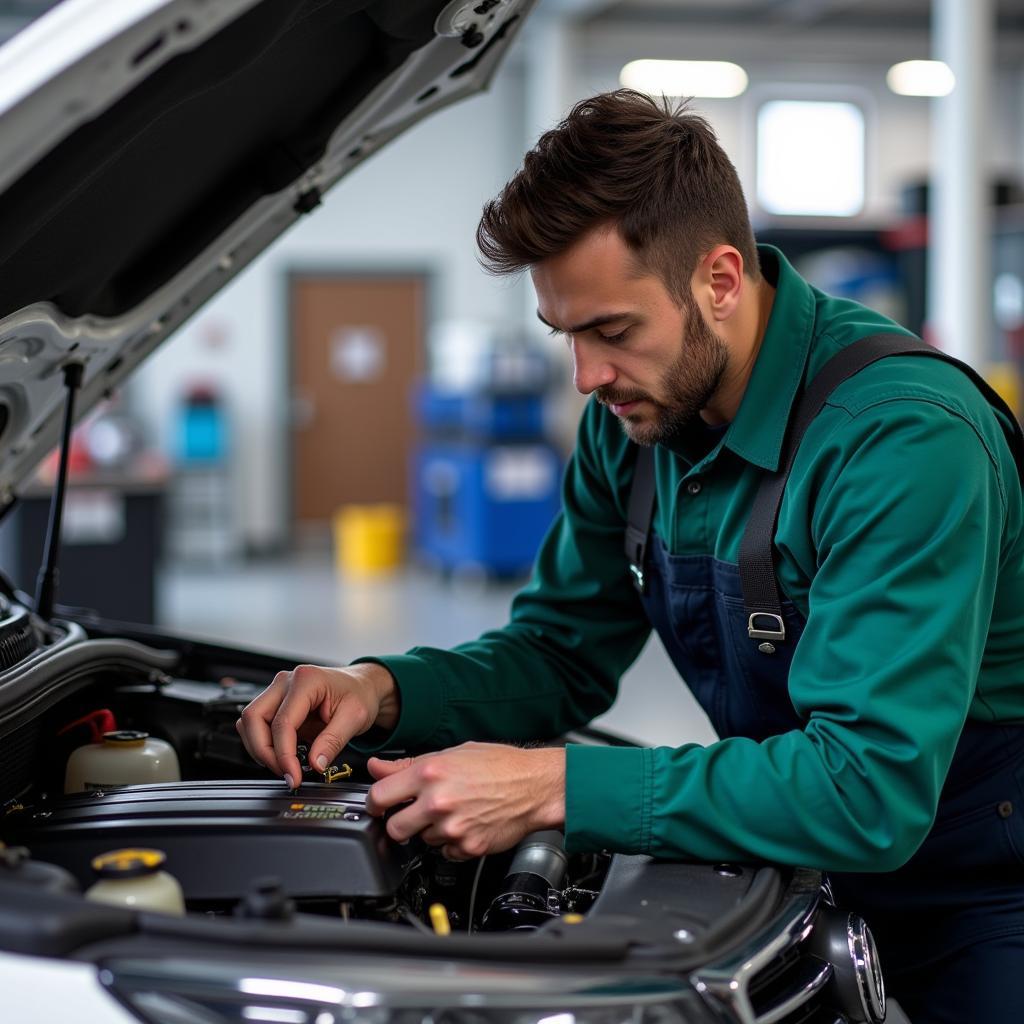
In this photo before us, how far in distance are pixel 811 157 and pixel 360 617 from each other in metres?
5.70

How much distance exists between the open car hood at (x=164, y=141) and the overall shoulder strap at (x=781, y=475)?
0.54 meters

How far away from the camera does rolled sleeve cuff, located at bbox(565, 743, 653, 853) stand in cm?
108

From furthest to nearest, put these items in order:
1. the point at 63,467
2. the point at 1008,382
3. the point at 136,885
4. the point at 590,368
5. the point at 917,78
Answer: the point at 917,78
the point at 1008,382
the point at 63,467
the point at 590,368
the point at 136,885

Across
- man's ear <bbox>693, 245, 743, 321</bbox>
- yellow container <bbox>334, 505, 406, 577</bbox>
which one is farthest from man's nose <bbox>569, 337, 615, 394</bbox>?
yellow container <bbox>334, 505, 406, 577</bbox>

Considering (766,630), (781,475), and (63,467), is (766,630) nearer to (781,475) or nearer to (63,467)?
(781,475)

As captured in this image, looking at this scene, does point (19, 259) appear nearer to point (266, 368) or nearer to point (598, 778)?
point (598, 778)

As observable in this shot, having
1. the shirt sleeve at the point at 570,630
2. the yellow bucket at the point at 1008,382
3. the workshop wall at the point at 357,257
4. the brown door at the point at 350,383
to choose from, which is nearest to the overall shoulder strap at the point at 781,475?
the shirt sleeve at the point at 570,630

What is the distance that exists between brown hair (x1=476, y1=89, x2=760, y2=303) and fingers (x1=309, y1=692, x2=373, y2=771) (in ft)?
1.55

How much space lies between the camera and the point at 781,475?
1252mm

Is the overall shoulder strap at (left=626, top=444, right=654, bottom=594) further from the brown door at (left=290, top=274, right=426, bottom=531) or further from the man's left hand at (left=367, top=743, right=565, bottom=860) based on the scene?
the brown door at (left=290, top=274, right=426, bottom=531)

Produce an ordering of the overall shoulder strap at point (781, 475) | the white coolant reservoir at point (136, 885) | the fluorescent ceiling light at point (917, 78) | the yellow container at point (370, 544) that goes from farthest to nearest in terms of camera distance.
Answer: the fluorescent ceiling light at point (917, 78), the yellow container at point (370, 544), the overall shoulder strap at point (781, 475), the white coolant reservoir at point (136, 885)

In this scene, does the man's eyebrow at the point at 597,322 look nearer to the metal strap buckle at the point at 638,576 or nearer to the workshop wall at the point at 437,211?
the metal strap buckle at the point at 638,576

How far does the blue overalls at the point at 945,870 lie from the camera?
1265 millimetres

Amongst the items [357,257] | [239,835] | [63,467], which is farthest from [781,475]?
[357,257]
